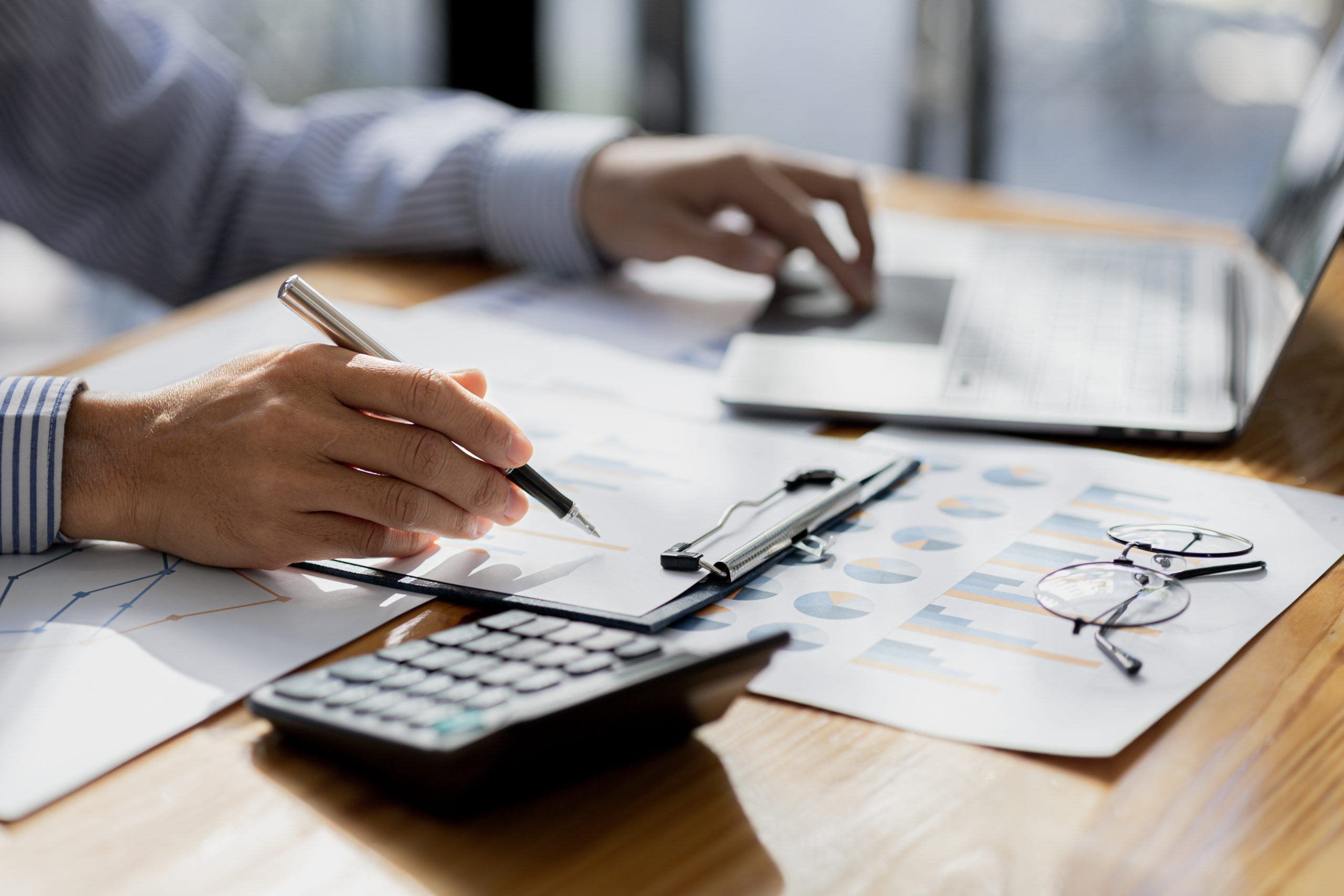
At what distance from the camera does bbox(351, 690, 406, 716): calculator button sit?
38 cm

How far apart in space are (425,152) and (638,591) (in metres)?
0.67

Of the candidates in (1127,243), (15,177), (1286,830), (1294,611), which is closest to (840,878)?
(1286,830)

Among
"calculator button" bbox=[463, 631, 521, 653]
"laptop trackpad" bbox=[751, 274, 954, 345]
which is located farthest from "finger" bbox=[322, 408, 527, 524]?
"laptop trackpad" bbox=[751, 274, 954, 345]

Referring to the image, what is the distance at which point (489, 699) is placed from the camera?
381 millimetres

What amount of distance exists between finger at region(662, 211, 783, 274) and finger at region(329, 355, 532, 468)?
1.51 ft

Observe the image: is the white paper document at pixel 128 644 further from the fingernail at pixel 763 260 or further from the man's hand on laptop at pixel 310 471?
the fingernail at pixel 763 260

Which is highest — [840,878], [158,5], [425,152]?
[158,5]

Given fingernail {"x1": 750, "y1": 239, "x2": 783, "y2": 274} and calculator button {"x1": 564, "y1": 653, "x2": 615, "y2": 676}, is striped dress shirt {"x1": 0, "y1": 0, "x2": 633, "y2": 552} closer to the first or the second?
fingernail {"x1": 750, "y1": 239, "x2": 783, "y2": 274}

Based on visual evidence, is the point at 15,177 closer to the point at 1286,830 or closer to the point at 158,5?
the point at 158,5

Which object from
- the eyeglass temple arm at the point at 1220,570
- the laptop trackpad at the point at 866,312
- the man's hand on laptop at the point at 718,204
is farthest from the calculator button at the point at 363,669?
the man's hand on laptop at the point at 718,204

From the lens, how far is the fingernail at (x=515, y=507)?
A: 54 centimetres

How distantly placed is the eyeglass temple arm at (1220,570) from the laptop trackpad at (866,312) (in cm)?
32

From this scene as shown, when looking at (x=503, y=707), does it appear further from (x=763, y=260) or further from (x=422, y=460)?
(x=763, y=260)

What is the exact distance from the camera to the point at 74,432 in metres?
0.57
